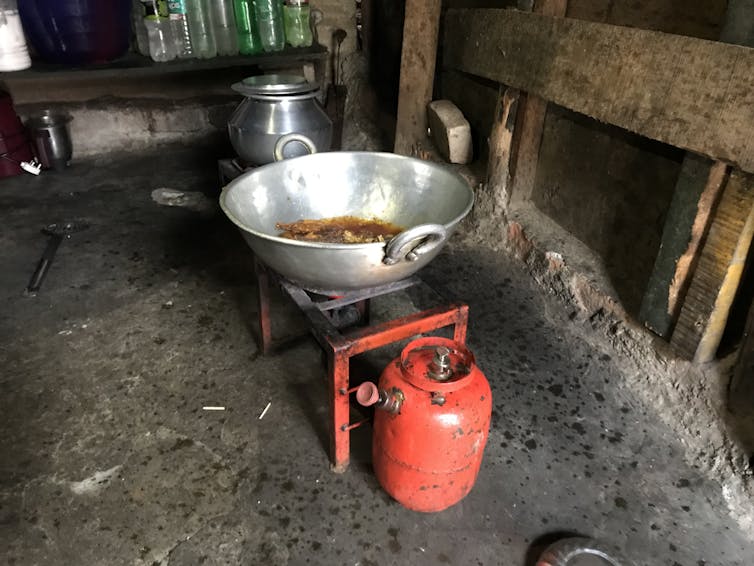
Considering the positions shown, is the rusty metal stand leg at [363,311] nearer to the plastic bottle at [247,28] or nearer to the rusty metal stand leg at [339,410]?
the rusty metal stand leg at [339,410]

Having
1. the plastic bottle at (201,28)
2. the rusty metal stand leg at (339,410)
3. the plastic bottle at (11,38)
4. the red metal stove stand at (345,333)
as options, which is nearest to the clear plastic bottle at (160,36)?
the plastic bottle at (201,28)

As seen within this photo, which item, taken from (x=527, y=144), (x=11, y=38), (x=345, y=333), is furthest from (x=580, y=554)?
(x=11, y=38)

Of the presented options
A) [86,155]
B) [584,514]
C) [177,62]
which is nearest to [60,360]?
[584,514]

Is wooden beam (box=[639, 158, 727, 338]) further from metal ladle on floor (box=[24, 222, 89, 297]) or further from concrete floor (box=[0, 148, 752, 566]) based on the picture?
metal ladle on floor (box=[24, 222, 89, 297])

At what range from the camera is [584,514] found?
1.69 meters

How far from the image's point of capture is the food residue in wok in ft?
5.78

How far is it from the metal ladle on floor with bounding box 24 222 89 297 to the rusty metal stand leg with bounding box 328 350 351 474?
1833 millimetres

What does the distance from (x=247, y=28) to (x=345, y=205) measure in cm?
257

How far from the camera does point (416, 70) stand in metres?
3.28

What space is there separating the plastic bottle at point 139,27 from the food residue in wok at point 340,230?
111 inches

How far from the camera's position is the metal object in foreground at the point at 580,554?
1499mm

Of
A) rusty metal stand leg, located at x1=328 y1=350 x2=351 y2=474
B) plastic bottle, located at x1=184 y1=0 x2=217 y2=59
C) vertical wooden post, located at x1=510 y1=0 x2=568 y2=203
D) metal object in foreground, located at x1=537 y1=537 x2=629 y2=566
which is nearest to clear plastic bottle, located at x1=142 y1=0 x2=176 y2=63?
plastic bottle, located at x1=184 y1=0 x2=217 y2=59

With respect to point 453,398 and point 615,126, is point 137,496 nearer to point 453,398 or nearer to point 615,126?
point 453,398

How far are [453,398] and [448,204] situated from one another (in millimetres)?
609
